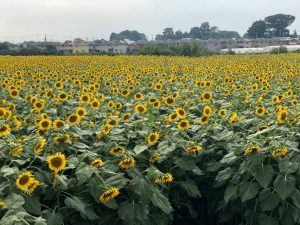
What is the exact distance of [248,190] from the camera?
321 cm

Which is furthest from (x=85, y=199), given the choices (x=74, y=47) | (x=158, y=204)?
(x=74, y=47)

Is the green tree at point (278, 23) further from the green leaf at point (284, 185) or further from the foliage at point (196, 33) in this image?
the green leaf at point (284, 185)

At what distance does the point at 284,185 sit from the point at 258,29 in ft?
415

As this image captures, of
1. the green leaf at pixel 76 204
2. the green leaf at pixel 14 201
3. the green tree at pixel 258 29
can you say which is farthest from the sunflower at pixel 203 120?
the green tree at pixel 258 29

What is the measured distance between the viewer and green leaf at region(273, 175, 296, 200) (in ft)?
10.1

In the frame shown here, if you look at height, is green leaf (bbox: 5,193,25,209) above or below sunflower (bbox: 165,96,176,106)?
below

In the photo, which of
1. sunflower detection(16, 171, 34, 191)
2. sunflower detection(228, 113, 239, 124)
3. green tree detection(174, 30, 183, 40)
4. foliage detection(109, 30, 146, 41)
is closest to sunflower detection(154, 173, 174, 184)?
sunflower detection(16, 171, 34, 191)

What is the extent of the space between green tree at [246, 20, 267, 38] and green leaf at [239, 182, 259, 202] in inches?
4946

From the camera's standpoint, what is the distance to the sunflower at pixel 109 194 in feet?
9.11

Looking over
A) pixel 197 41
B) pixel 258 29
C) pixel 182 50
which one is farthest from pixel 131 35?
pixel 182 50

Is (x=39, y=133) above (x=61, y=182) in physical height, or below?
above

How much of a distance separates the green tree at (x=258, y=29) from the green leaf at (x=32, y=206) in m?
126

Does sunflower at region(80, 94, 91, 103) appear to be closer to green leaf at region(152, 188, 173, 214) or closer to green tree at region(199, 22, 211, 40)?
green leaf at region(152, 188, 173, 214)

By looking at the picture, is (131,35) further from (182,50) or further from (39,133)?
(39,133)
